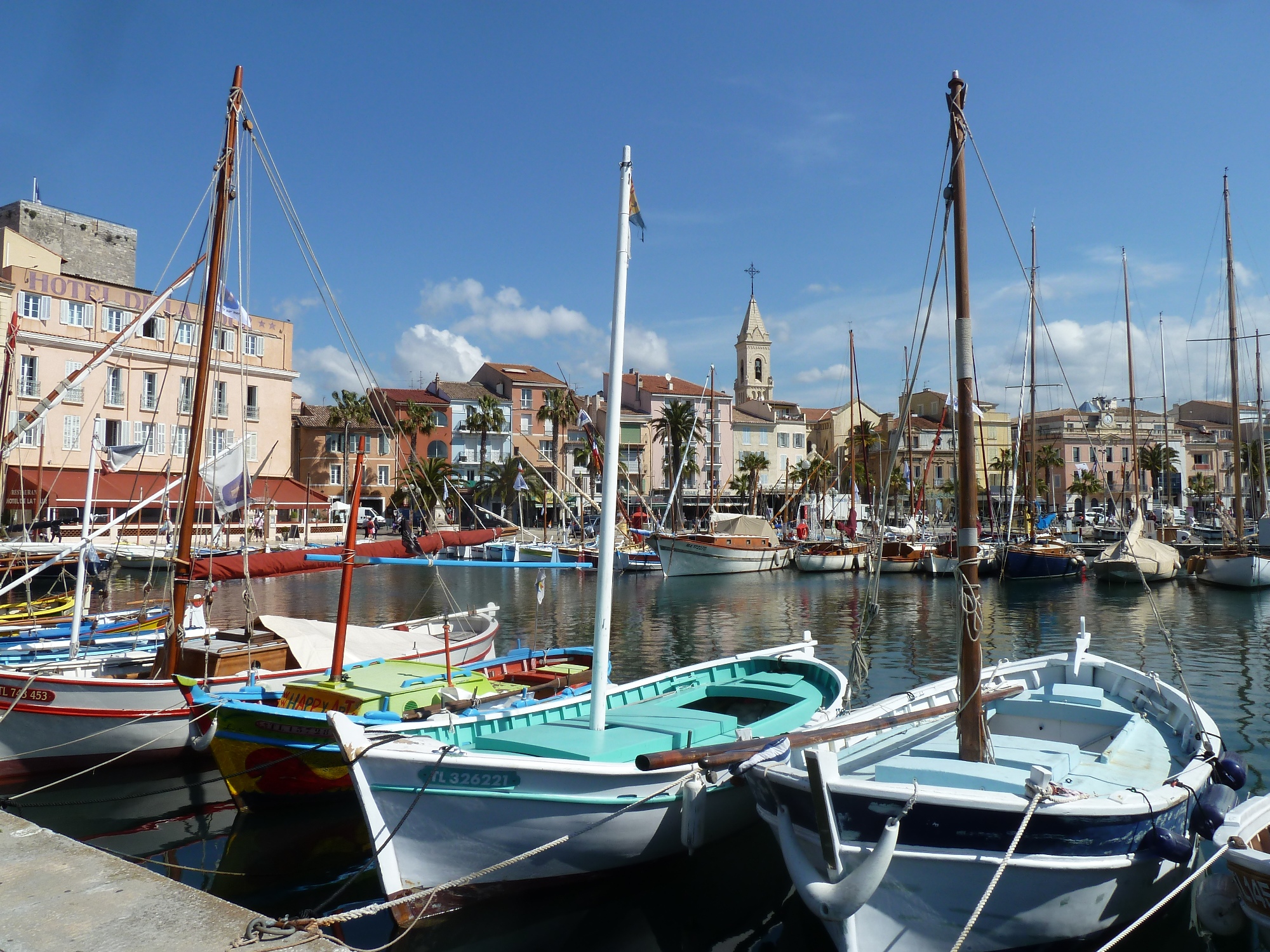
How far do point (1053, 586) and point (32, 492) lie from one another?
192ft

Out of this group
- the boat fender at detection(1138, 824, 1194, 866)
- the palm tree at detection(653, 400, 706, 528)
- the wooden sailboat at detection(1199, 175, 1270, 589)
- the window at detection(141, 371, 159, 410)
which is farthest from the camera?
the palm tree at detection(653, 400, 706, 528)

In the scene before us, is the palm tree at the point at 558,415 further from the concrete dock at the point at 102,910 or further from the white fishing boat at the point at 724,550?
the concrete dock at the point at 102,910

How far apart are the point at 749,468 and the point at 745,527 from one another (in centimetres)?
3811

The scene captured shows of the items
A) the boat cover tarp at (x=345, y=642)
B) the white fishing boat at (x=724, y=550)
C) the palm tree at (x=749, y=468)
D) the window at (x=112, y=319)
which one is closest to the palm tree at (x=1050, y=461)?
the palm tree at (x=749, y=468)

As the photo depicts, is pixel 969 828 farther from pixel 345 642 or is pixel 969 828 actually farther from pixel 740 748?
pixel 345 642

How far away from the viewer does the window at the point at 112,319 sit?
6153 cm

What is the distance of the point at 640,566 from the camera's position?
187 ft

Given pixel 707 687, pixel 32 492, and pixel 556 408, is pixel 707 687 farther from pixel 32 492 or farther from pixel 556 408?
pixel 556 408

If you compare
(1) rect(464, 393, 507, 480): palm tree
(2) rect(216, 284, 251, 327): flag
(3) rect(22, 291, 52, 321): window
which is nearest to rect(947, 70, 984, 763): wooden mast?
(2) rect(216, 284, 251, 327): flag

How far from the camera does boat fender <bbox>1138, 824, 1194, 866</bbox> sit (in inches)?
317

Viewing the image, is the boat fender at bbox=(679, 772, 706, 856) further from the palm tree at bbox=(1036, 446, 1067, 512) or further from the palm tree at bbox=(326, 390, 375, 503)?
the palm tree at bbox=(1036, 446, 1067, 512)

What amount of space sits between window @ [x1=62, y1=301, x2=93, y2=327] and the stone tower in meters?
82.7

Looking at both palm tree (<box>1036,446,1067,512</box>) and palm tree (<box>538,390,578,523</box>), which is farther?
palm tree (<box>1036,446,1067,512</box>)

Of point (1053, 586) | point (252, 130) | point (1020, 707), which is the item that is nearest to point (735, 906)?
point (1020, 707)
